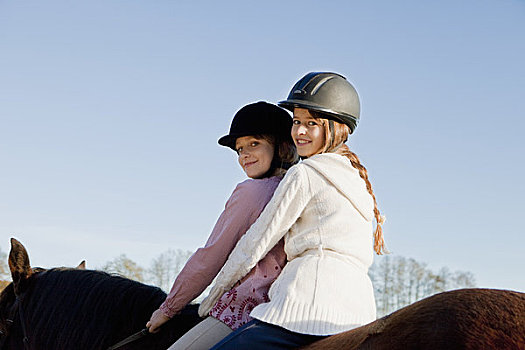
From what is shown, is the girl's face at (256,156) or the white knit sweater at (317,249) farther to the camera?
the girl's face at (256,156)

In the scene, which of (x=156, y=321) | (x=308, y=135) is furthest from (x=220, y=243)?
(x=308, y=135)

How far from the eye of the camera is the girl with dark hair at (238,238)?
3.33 metres

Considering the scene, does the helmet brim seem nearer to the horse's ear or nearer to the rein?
the rein

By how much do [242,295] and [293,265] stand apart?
441 millimetres

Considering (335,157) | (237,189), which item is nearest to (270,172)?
(237,189)

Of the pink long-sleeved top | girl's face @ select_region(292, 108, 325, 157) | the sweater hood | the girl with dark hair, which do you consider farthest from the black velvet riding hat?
the sweater hood

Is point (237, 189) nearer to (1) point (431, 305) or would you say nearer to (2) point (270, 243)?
(2) point (270, 243)

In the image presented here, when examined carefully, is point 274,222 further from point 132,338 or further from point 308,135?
point 132,338

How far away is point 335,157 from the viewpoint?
3393mm

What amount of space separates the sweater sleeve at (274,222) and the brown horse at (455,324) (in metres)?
0.89

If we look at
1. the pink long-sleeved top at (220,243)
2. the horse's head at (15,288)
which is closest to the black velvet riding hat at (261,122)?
the pink long-sleeved top at (220,243)

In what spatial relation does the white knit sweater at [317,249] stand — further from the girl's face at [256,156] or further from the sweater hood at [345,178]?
the girl's face at [256,156]

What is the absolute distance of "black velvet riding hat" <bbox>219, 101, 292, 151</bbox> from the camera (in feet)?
13.5

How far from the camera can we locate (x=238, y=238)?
367cm
